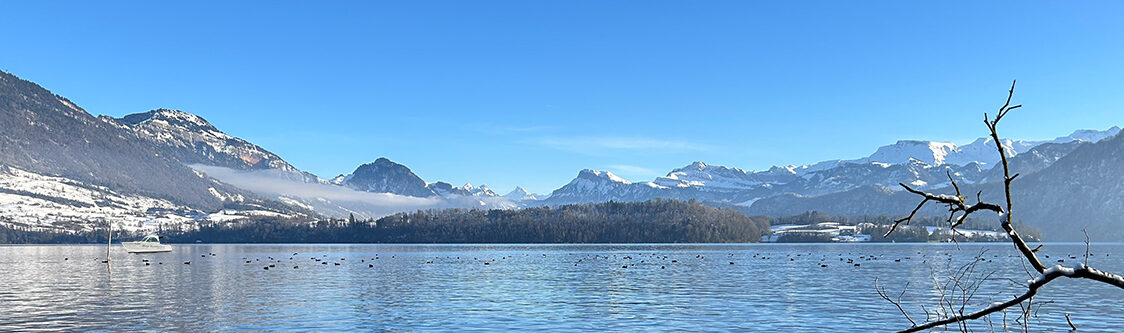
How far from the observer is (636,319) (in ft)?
179

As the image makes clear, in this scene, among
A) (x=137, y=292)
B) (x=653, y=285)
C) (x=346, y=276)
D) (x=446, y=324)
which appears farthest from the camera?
(x=346, y=276)

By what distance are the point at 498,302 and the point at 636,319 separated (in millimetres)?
16175

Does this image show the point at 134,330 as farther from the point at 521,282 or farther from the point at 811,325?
the point at 521,282

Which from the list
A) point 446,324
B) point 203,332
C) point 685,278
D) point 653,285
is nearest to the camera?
point 203,332

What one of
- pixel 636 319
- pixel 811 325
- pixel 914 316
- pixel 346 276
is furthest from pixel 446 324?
pixel 346 276

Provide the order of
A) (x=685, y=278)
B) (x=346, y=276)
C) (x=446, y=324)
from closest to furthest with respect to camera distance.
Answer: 1. (x=446, y=324)
2. (x=685, y=278)
3. (x=346, y=276)

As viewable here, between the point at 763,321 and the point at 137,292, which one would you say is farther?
the point at 137,292

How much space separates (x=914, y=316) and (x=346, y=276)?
73299 millimetres

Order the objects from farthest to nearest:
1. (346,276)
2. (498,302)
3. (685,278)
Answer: (346,276), (685,278), (498,302)

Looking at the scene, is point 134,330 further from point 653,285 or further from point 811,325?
point 653,285

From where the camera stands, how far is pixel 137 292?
80000mm

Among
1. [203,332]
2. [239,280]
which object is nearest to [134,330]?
[203,332]

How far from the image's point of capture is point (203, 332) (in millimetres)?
48531

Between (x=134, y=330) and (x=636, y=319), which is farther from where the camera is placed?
(x=636, y=319)
